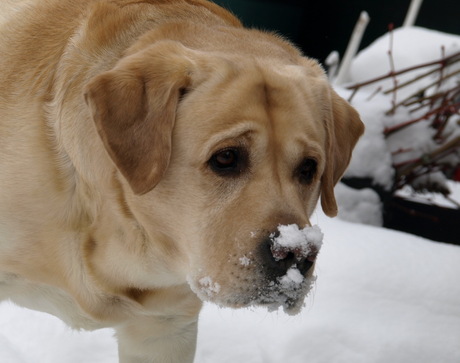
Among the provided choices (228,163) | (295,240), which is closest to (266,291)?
(295,240)

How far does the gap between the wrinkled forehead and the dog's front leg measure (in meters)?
0.88

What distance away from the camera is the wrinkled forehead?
2.05m

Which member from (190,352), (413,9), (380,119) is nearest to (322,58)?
(413,9)

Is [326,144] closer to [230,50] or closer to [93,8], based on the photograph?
[230,50]

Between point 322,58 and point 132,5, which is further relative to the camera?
point 322,58

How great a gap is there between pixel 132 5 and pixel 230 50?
16.9 inches

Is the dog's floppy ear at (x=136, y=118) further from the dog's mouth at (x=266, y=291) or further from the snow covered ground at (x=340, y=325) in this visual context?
the snow covered ground at (x=340, y=325)

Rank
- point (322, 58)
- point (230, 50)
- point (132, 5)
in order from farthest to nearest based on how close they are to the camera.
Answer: point (322, 58) → point (132, 5) → point (230, 50)

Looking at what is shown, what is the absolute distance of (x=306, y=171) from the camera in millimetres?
2244

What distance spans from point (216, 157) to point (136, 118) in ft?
0.83

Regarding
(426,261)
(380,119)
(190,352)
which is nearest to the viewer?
(190,352)

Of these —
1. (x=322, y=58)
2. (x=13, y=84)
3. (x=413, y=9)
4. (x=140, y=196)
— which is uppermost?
(x=13, y=84)

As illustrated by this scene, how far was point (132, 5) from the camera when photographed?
2.48m

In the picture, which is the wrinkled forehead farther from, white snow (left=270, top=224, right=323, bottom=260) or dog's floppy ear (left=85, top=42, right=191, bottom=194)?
white snow (left=270, top=224, right=323, bottom=260)
